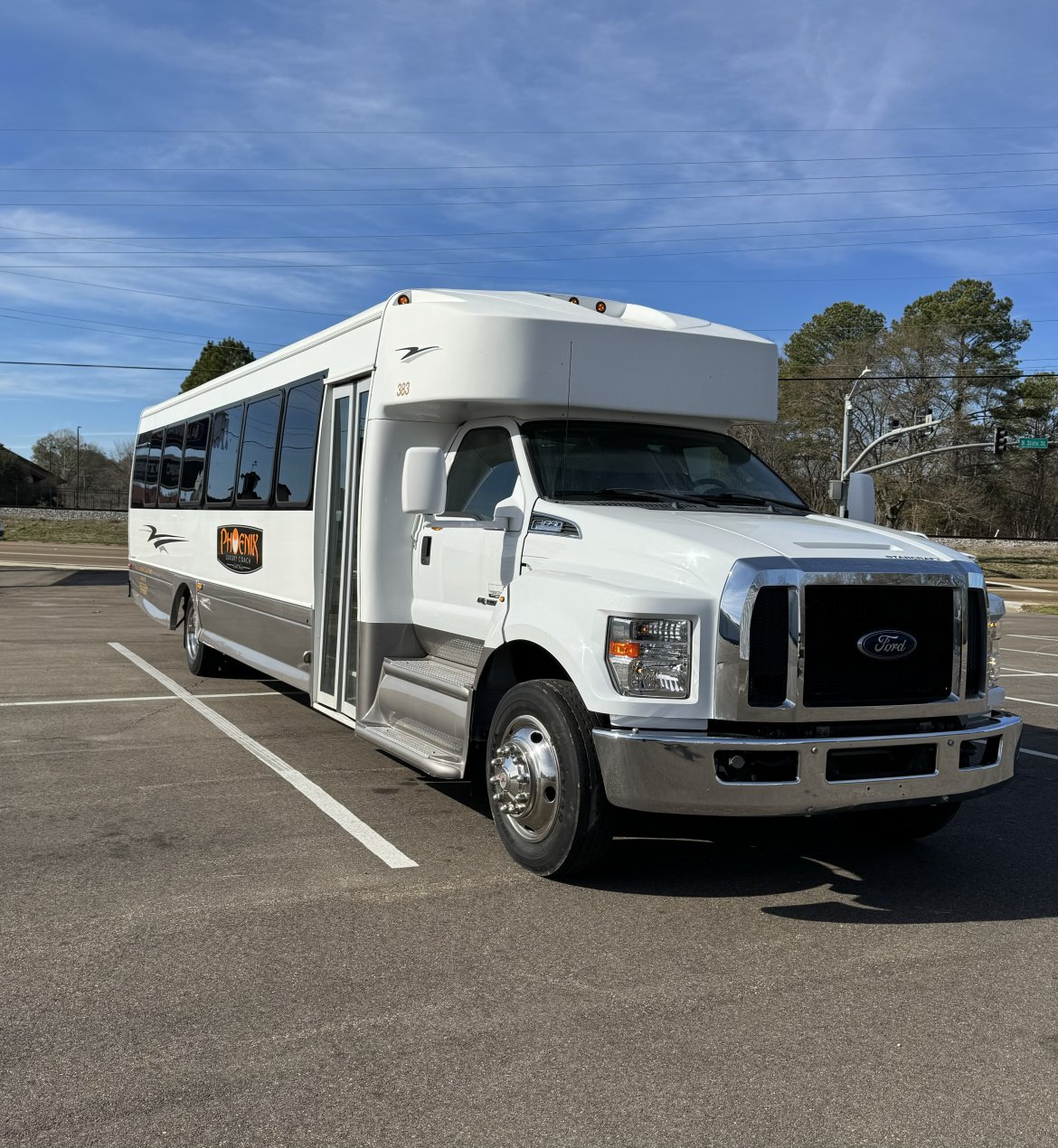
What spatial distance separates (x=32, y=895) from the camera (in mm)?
4891

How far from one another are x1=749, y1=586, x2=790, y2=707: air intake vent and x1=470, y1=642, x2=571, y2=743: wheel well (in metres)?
1.27

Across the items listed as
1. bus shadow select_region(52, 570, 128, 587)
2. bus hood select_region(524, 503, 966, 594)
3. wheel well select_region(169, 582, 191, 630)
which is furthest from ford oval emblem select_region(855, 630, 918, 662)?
bus shadow select_region(52, 570, 128, 587)

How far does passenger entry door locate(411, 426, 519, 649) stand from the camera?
6.05 m

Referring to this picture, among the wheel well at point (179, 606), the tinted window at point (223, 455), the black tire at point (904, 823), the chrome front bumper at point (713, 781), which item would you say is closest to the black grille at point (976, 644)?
the chrome front bumper at point (713, 781)

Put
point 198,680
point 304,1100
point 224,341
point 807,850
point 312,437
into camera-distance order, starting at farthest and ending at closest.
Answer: point 224,341 → point 198,680 → point 312,437 → point 807,850 → point 304,1100

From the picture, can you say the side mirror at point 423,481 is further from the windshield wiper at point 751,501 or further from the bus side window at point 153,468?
the bus side window at point 153,468

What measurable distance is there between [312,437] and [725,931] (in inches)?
195

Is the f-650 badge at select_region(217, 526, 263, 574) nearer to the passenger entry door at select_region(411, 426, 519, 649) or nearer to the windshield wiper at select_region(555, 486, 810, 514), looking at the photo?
the passenger entry door at select_region(411, 426, 519, 649)

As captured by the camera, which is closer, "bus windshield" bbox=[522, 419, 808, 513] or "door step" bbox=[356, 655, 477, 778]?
"door step" bbox=[356, 655, 477, 778]

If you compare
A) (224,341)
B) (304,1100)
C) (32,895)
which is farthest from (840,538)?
(224,341)

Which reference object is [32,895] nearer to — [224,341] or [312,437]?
[312,437]

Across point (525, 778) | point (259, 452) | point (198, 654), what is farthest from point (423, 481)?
point (198, 654)

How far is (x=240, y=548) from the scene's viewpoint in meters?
9.94

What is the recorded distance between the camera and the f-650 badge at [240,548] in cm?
945
